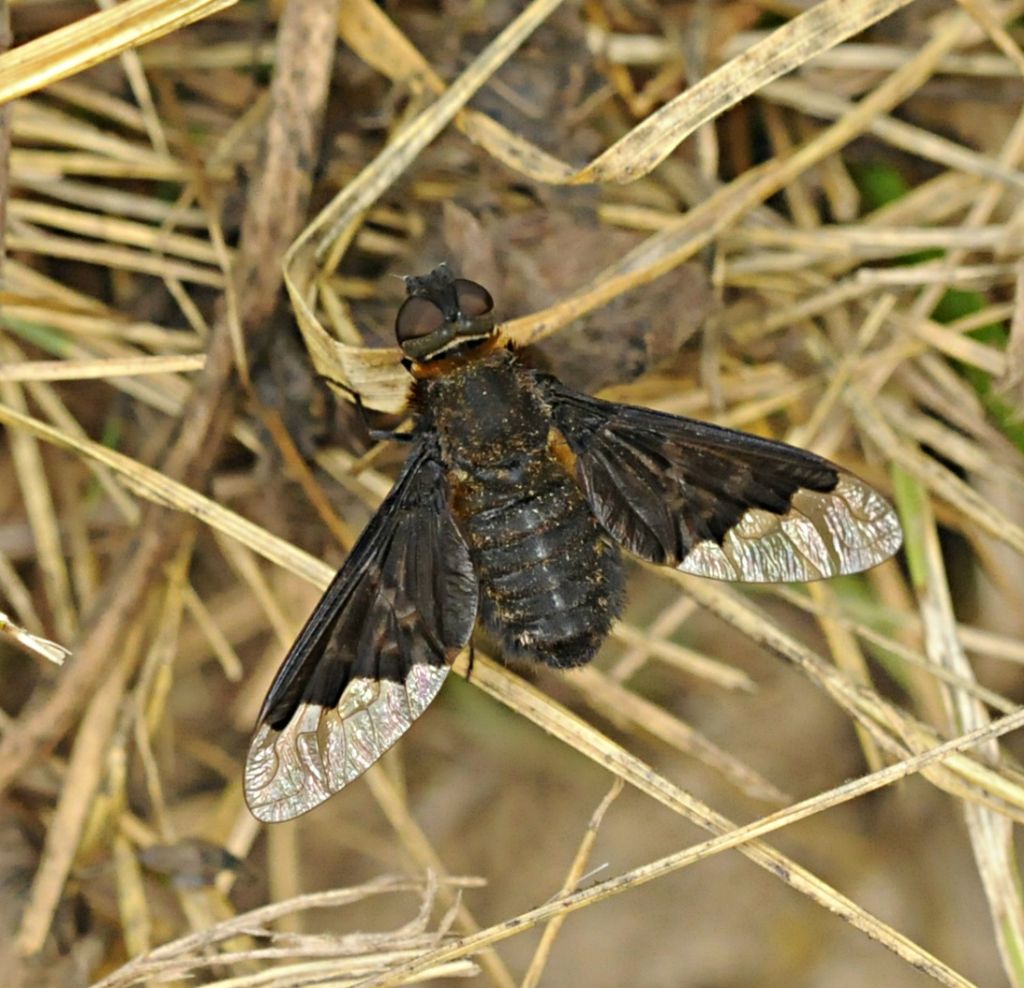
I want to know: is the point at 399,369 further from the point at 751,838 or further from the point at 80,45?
the point at 751,838

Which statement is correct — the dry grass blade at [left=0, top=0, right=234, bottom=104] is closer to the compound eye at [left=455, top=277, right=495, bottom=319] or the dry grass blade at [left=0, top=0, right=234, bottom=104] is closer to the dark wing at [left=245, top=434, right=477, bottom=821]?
the compound eye at [left=455, top=277, right=495, bottom=319]

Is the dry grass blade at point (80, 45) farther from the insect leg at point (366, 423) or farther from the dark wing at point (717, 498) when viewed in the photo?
the dark wing at point (717, 498)

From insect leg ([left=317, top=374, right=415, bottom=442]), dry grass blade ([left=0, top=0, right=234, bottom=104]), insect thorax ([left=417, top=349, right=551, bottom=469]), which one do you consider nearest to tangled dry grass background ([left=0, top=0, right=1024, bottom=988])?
insect leg ([left=317, top=374, right=415, bottom=442])

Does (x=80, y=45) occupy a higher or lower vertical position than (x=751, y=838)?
higher

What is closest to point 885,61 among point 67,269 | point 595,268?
point 595,268

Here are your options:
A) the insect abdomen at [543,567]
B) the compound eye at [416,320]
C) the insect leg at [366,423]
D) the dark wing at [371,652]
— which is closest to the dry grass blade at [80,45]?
the compound eye at [416,320]

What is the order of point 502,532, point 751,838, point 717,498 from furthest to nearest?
point 717,498 < point 502,532 < point 751,838

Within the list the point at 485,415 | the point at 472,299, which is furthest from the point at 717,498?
the point at 472,299
